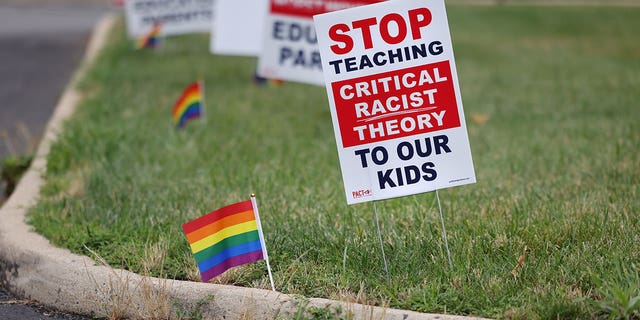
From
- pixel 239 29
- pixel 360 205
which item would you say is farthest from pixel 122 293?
pixel 239 29

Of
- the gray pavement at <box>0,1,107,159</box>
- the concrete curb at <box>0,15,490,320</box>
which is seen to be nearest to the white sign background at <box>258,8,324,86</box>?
the gray pavement at <box>0,1,107,159</box>

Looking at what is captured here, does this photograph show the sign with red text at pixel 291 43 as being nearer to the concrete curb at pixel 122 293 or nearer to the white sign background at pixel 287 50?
the white sign background at pixel 287 50

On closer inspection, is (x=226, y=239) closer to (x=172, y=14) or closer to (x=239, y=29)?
(x=239, y=29)

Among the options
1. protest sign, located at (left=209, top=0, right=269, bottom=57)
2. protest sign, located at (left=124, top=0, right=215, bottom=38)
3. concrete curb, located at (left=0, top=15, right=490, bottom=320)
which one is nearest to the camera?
concrete curb, located at (left=0, top=15, right=490, bottom=320)

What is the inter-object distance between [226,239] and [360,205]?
1.69m

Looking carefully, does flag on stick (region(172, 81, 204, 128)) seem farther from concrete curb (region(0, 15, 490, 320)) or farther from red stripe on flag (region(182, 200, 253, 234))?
red stripe on flag (region(182, 200, 253, 234))

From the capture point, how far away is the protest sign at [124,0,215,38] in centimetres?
1388

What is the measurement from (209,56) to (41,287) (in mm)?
10109

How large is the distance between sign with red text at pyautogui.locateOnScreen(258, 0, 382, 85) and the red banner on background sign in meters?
4.25

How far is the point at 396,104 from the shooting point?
4711mm

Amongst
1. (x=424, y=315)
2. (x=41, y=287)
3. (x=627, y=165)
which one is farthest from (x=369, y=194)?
(x=627, y=165)

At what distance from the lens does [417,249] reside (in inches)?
193

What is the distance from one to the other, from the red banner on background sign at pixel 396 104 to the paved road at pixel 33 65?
5.74ft

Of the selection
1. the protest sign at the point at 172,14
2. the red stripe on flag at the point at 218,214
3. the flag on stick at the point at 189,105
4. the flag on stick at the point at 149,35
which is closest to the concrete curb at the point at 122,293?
the red stripe on flag at the point at 218,214
